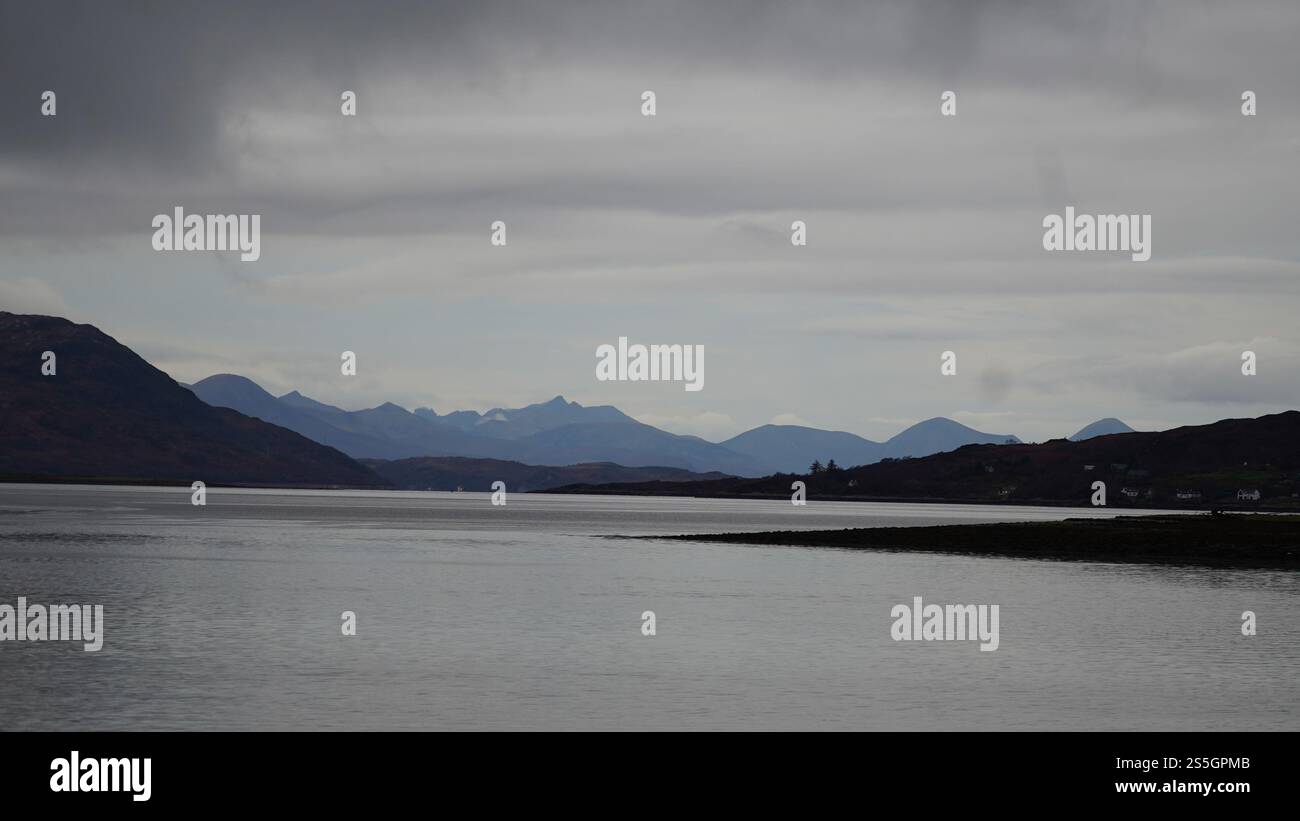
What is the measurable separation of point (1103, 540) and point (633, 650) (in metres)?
88.7

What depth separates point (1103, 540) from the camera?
12900 cm

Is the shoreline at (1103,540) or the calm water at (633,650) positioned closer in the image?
the calm water at (633,650)

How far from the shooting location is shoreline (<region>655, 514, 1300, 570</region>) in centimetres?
11250

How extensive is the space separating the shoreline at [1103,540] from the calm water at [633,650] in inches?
532

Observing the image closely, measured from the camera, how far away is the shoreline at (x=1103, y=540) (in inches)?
4429

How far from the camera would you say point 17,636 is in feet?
172

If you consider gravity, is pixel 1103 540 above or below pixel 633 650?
below

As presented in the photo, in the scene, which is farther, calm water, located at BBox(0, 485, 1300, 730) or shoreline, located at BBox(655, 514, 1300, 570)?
shoreline, located at BBox(655, 514, 1300, 570)

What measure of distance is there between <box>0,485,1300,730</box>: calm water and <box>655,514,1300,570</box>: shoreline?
13.5 m

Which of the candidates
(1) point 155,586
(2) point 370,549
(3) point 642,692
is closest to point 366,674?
(3) point 642,692

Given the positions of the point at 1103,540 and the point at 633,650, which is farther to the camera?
the point at 1103,540
